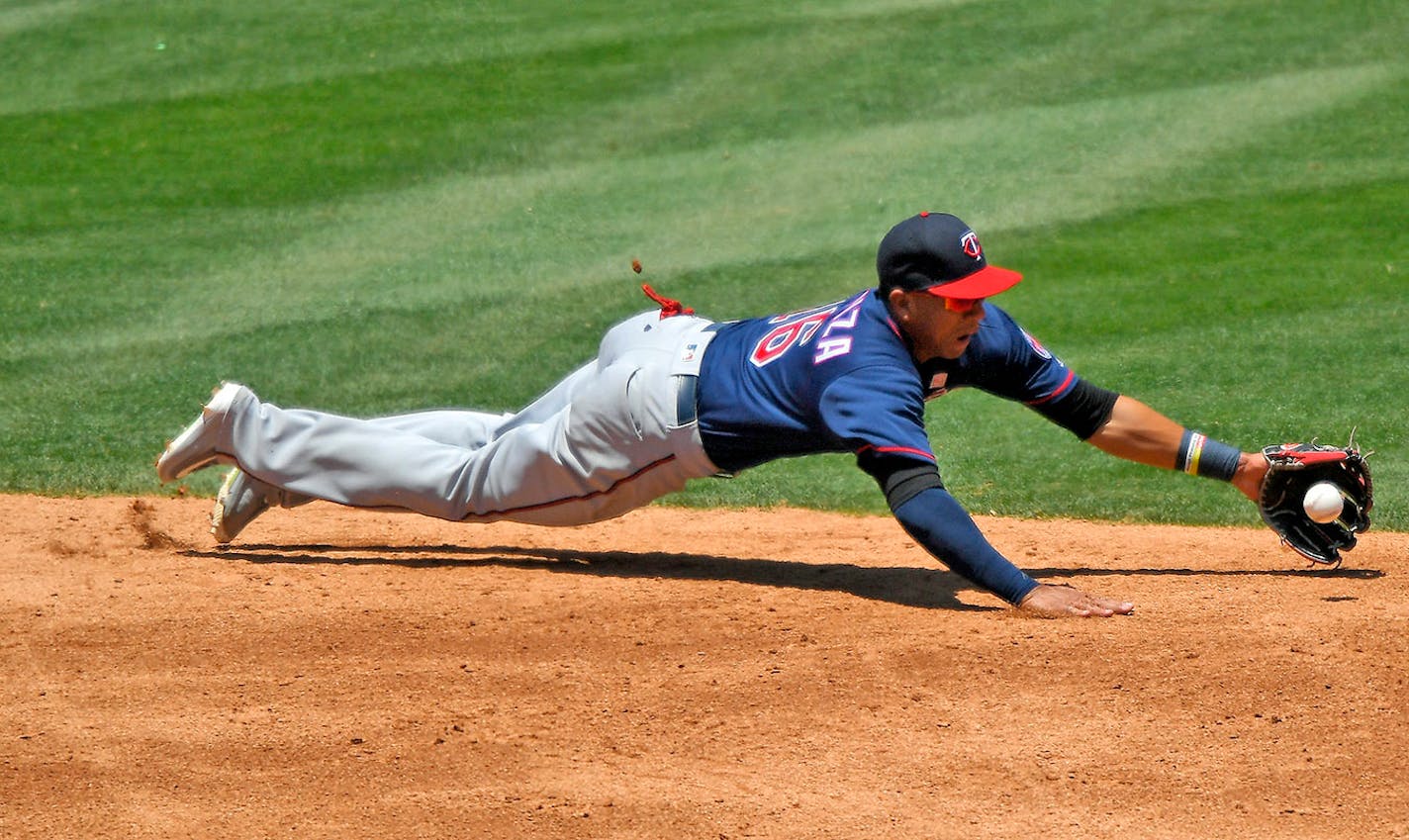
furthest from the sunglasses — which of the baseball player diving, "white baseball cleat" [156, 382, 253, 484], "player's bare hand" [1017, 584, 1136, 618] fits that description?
"white baseball cleat" [156, 382, 253, 484]

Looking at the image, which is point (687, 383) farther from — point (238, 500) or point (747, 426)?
point (238, 500)

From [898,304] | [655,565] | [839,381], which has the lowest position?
[655,565]

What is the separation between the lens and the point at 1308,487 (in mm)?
4676

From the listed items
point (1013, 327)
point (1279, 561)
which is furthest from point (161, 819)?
point (1279, 561)

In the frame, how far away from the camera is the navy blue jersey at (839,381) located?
4.28 meters

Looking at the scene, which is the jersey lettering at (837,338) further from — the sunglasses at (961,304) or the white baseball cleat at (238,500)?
the white baseball cleat at (238,500)

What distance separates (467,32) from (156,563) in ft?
28.0

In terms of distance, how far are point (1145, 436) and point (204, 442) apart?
2.91 m

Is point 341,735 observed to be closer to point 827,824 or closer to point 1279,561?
point 827,824

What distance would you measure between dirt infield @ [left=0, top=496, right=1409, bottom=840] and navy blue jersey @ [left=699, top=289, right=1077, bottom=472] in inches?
19.0

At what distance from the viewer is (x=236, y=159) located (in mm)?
10734

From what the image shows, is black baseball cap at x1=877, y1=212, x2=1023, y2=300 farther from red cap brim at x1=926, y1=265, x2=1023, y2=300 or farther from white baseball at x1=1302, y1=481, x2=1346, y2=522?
white baseball at x1=1302, y1=481, x2=1346, y2=522

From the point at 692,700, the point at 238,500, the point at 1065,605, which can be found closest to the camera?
the point at 692,700

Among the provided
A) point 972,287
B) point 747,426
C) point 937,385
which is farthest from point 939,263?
point 747,426
